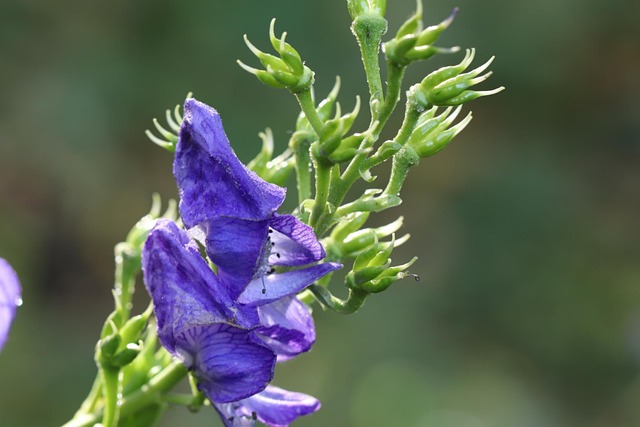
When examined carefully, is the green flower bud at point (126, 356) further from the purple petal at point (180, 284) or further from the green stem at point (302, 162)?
the green stem at point (302, 162)

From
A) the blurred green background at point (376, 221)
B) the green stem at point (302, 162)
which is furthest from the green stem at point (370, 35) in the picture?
the blurred green background at point (376, 221)

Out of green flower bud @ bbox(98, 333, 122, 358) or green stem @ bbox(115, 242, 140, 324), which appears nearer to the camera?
green flower bud @ bbox(98, 333, 122, 358)

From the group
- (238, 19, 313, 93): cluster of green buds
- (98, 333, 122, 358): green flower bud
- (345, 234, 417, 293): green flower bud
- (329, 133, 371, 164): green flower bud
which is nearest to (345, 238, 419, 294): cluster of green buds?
(345, 234, 417, 293): green flower bud

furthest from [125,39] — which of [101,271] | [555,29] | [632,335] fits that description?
[632,335]

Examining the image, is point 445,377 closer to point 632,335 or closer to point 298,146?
point 632,335

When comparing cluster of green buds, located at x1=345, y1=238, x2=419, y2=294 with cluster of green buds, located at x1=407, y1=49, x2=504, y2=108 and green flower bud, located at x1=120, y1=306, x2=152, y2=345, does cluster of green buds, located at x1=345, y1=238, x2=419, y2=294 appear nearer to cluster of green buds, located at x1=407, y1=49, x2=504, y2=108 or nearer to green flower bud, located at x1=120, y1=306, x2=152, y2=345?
cluster of green buds, located at x1=407, y1=49, x2=504, y2=108

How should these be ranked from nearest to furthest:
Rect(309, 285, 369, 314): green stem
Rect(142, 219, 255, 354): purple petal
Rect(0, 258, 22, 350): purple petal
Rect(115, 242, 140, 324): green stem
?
1. Rect(0, 258, 22, 350): purple petal
2. Rect(142, 219, 255, 354): purple petal
3. Rect(309, 285, 369, 314): green stem
4. Rect(115, 242, 140, 324): green stem
